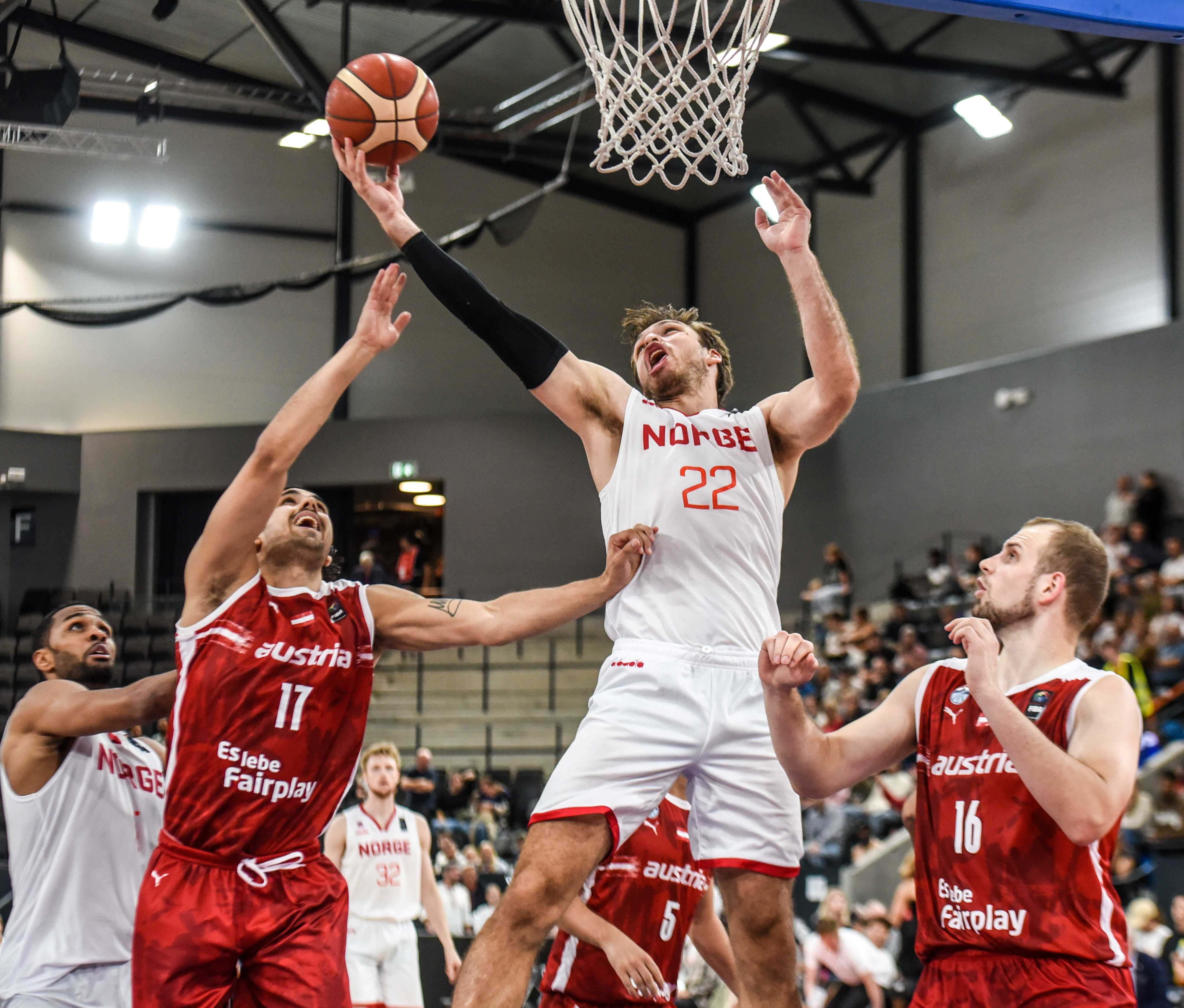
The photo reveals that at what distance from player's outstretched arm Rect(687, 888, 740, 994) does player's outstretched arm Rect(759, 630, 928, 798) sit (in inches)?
50.9

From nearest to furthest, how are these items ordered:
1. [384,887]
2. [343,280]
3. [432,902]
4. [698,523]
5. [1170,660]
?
1. [698,523]
2. [432,902]
3. [384,887]
4. [1170,660]
5. [343,280]

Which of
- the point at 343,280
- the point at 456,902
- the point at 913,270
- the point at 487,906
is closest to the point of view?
the point at 487,906

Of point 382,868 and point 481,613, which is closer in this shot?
point 481,613

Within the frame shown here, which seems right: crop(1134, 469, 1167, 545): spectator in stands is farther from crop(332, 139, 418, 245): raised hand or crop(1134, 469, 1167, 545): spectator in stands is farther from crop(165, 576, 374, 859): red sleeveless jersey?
crop(165, 576, 374, 859): red sleeveless jersey

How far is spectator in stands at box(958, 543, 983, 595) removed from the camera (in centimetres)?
1570

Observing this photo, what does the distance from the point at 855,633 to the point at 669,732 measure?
43.7ft

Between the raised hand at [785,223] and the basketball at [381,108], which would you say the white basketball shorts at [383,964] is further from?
the raised hand at [785,223]

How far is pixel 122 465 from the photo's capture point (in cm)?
2036

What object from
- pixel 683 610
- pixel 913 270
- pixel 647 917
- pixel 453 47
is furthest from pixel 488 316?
pixel 913 270

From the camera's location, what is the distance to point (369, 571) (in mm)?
19828

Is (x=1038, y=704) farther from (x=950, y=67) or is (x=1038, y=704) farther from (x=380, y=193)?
(x=950, y=67)

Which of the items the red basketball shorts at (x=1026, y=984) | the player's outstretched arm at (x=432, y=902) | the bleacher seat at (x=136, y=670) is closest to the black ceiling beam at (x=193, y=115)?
the bleacher seat at (x=136, y=670)

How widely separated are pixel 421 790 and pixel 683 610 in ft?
34.3

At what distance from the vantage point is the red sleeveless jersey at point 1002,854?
3352 mm
